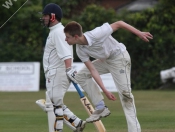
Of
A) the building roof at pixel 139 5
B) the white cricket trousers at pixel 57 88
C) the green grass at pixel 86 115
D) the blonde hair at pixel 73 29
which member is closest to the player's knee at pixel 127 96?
the white cricket trousers at pixel 57 88

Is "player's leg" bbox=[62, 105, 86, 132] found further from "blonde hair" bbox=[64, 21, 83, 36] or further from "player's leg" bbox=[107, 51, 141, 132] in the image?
"blonde hair" bbox=[64, 21, 83, 36]

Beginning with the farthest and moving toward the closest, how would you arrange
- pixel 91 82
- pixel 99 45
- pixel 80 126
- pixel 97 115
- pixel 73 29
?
pixel 80 126 < pixel 91 82 < pixel 97 115 < pixel 99 45 < pixel 73 29

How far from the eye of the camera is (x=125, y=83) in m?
9.44

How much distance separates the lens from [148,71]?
27.6 meters

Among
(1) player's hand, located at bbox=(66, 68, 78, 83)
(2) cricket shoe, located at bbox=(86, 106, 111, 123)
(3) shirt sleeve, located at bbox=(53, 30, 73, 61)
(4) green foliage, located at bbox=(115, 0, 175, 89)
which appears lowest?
(4) green foliage, located at bbox=(115, 0, 175, 89)

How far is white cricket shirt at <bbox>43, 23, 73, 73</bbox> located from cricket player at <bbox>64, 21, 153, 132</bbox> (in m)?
0.25

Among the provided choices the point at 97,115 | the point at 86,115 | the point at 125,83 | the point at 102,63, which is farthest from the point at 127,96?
the point at 86,115

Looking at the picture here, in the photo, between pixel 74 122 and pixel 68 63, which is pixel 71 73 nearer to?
pixel 68 63

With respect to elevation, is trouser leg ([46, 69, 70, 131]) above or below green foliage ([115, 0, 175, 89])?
above

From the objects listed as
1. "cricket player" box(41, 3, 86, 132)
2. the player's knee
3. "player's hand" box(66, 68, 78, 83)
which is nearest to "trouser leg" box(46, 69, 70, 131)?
"cricket player" box(41, 3, 86, 132)

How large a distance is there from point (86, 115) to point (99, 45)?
530 centimetres

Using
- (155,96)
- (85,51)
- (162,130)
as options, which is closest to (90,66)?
(85,51)

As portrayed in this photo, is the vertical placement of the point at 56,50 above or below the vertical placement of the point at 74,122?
above

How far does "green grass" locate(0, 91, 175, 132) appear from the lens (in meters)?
11.5
